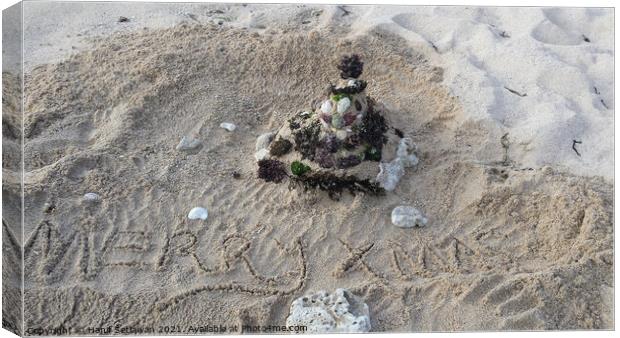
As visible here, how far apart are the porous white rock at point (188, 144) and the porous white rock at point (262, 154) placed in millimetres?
734

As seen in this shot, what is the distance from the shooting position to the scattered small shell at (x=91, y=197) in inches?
298

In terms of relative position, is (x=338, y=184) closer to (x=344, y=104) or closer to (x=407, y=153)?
(x=344, y=104)

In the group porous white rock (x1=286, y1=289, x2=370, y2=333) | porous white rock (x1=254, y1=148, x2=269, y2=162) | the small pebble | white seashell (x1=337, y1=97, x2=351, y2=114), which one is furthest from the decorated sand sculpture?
the small pebble

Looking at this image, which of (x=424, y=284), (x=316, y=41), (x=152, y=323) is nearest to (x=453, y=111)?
(x=316, y=41)

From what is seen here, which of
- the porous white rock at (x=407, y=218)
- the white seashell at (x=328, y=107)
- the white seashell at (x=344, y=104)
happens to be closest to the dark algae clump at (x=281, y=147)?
the white seashell at (x=328, y=107)

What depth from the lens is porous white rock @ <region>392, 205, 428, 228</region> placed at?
7.52 metres

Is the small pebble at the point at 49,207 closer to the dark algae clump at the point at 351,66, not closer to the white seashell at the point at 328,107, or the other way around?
the white seashell at the point at 328,107

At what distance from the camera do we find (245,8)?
34.2 ft

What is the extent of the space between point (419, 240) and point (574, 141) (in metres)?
2.46

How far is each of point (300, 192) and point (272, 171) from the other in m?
0.45

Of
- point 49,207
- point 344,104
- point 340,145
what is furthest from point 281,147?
point 49,207

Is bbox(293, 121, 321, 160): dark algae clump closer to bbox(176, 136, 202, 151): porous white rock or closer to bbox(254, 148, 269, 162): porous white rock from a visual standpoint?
bbox(254, 148, 269, 162): porous white rock

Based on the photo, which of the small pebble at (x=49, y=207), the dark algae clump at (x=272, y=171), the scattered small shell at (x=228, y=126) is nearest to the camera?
the small pebble at (x=49, y=207)

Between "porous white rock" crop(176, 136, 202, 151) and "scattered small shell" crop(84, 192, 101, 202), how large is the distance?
1.24 meters
